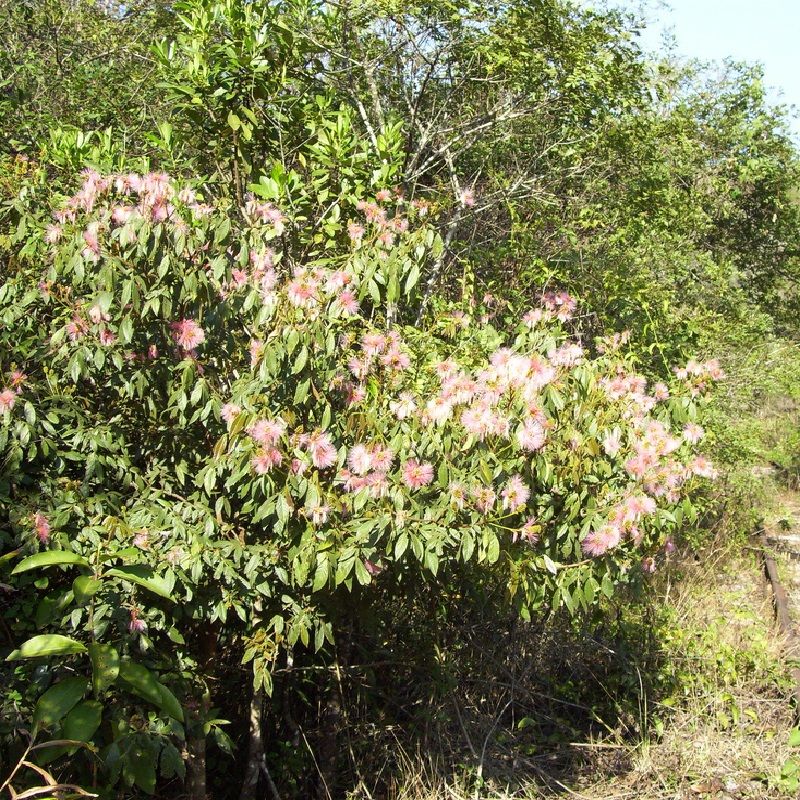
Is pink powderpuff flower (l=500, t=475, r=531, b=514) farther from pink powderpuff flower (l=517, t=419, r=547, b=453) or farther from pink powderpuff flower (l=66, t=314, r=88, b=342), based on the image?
pink powderpuff flower (l=66, t=314, r=88, b=342)

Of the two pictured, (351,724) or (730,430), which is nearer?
(351,724)

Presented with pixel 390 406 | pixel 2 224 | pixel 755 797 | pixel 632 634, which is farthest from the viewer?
pixel 632 634

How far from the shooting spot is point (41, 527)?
299 centimetres

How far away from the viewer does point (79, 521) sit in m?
3.17

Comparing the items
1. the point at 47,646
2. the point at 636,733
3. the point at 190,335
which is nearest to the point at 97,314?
the point at 190,335

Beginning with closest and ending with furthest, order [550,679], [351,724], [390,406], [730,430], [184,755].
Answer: [390,406], [184,755], [351,724], [550,679], [730,430]

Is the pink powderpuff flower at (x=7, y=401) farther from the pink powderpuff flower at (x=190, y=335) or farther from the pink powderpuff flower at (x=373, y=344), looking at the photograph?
the pink powderpuff flower at (x=373, y=344)

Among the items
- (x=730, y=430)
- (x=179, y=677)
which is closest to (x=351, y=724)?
(x=179, y=677)

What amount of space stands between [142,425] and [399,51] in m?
3.77

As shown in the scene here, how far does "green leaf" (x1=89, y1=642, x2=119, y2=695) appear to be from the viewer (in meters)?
1.43

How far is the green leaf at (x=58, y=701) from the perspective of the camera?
138cm

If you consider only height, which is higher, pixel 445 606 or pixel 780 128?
pixel 780 128

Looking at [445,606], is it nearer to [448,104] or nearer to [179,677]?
[179,677]

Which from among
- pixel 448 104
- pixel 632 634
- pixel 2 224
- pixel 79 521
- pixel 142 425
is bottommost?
pixel 632 634
